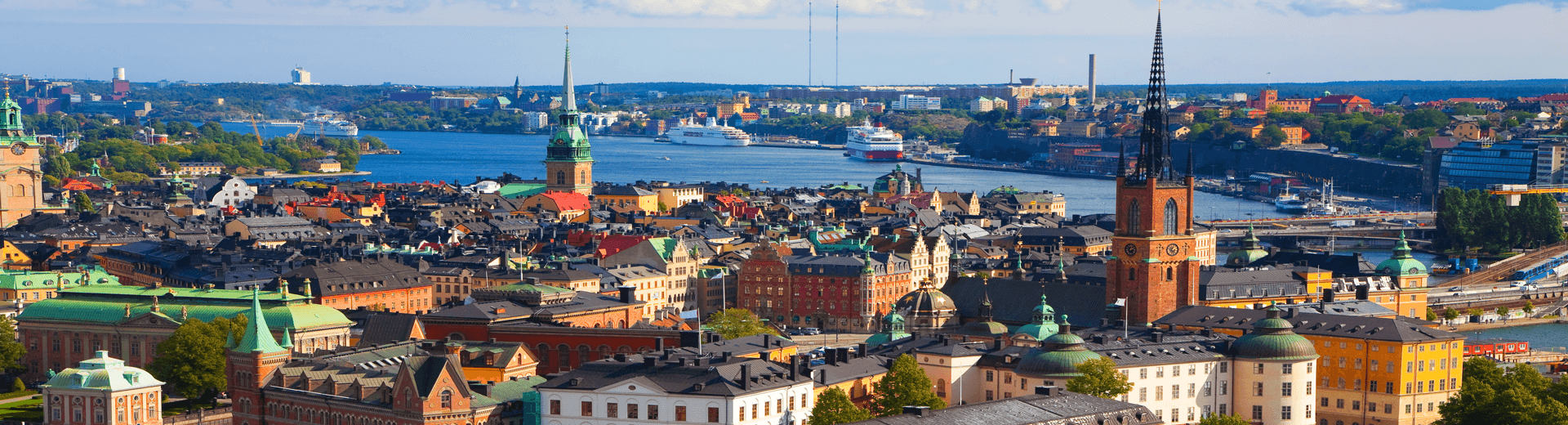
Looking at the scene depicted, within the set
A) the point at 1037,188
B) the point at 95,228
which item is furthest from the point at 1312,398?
the point at 1037,188

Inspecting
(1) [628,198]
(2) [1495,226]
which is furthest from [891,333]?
(1) [628,198]

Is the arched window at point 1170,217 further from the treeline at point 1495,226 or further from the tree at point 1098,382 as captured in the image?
the treeline at point 1495,226

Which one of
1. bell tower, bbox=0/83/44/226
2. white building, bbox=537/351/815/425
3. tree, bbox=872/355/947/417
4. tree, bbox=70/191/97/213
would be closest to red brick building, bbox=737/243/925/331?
tree, bbox=872/355/947/417

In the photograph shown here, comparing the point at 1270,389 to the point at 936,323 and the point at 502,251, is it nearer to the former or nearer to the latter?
the point at 936,323

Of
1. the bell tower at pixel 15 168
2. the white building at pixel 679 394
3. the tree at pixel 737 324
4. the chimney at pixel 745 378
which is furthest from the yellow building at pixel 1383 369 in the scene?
the bell tower at pixel 15 168

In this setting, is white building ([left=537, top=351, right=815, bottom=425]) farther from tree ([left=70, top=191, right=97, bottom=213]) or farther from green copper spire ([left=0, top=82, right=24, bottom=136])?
tree ([left=70, top=191, right=97, bottom=213])

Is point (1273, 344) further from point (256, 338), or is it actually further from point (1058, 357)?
point (256, 338)
